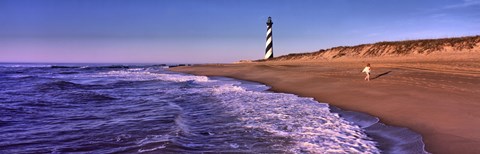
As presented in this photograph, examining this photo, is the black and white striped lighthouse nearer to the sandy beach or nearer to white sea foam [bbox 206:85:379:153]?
the sandy beach

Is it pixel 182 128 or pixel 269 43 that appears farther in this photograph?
pixel 269 43

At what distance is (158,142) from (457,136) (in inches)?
197

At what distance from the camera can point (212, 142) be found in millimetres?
7758

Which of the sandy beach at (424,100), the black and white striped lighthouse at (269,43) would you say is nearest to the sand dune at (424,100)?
the sandy beach at (424,100)

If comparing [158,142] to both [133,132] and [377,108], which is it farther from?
[377,108]

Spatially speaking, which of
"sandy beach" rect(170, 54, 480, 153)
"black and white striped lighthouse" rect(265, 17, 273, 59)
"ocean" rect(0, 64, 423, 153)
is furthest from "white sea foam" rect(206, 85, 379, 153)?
"black and white striped lighthouse" rect(265, 17, 273, 59)

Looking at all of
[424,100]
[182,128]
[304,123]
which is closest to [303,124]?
[304,123]

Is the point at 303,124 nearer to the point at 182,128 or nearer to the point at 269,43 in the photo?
the point at 182,128

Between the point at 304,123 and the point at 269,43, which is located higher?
the point at 269,43

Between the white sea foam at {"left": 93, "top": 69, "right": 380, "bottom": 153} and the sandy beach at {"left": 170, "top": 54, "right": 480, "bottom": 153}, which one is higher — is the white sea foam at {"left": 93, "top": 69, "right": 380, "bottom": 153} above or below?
below

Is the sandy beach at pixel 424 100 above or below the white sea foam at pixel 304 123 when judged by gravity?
above

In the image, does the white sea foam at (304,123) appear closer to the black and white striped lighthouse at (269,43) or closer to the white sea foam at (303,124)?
the white sea foam at (303,124)

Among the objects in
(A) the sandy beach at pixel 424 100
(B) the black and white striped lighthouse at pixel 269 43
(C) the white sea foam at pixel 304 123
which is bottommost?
(C) the white sea foam at pixel 304 123

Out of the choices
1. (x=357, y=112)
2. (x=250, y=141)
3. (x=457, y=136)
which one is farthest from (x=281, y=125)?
(x=457, y=136)
